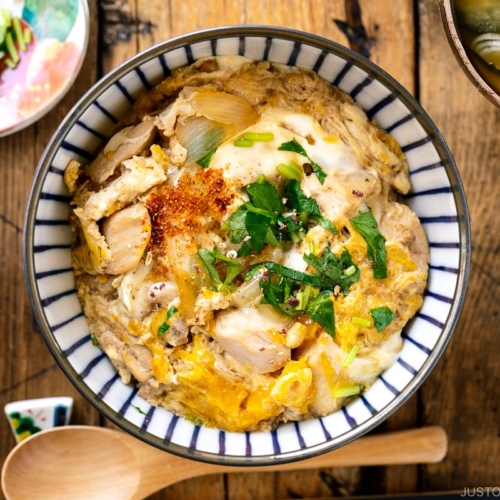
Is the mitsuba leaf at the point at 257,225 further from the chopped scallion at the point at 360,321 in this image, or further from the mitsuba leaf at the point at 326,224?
the chopped scallion at the point at 360,321

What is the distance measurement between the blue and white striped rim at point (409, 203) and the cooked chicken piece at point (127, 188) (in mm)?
154

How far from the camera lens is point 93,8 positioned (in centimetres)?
279

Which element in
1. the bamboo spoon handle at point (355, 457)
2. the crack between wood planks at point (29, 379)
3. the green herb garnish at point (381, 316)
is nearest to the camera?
the green herb garnish at point (381, 316)

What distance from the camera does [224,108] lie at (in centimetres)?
234

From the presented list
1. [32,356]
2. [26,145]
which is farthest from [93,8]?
[32,356]

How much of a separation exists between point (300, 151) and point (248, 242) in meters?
0.37

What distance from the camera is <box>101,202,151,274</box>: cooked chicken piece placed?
2.31 meters

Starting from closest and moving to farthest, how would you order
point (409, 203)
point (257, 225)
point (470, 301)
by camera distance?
1. point (257, 225)
2. point (409, 203)
3. point (470, 301)

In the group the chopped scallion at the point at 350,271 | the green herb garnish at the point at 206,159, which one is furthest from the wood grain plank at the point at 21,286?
the chopped scallion at the point at 350,271

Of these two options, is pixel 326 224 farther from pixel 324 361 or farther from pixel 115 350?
pixel 115 350

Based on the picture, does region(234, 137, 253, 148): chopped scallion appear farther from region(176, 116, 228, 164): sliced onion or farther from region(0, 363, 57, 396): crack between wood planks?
region(0, 363, 57, 396): crack between wood planks

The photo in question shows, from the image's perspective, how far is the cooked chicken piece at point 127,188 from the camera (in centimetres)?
232

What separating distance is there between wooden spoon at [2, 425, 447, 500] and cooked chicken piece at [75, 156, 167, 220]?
98 centimetres

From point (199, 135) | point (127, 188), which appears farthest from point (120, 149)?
point (199, 135)
